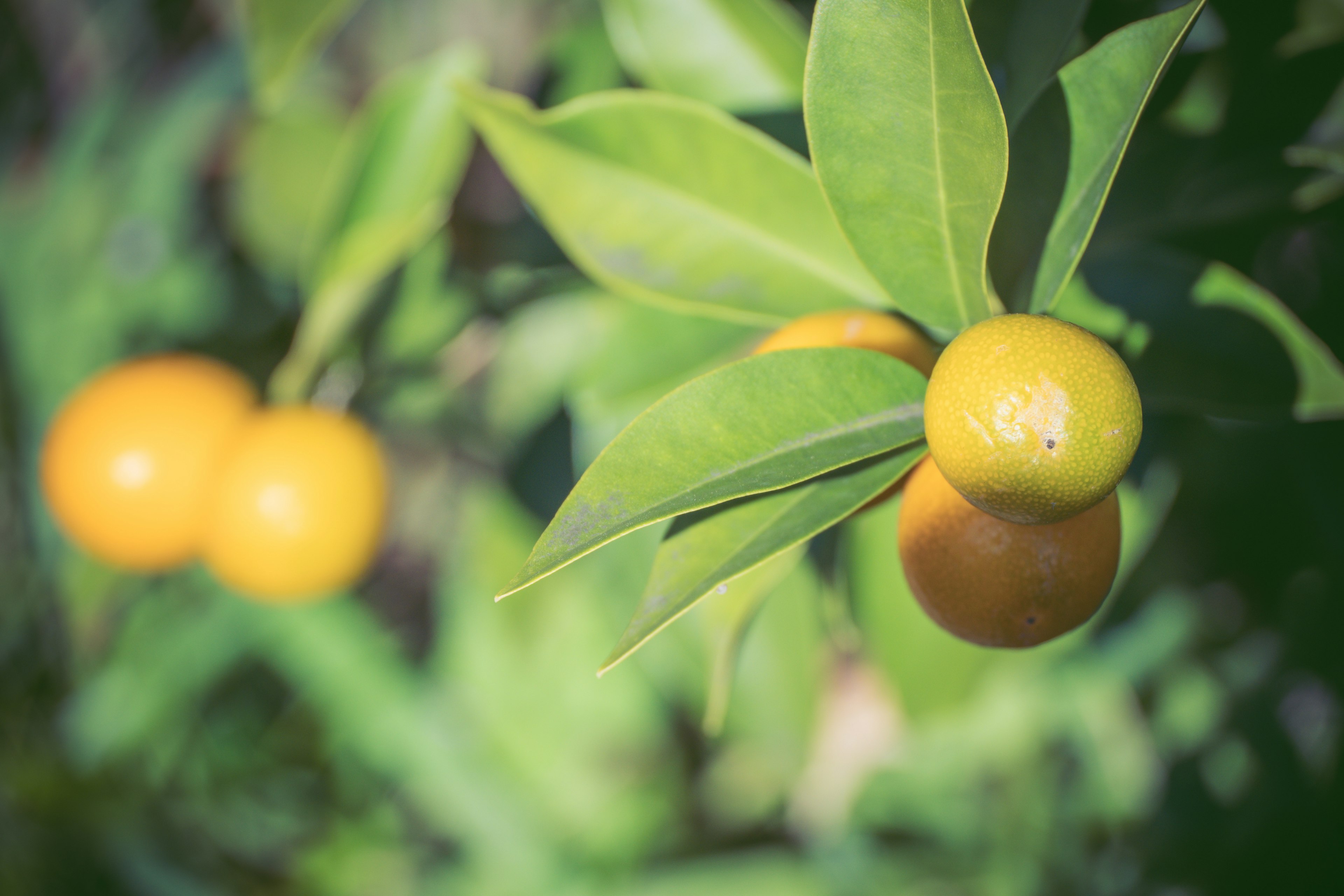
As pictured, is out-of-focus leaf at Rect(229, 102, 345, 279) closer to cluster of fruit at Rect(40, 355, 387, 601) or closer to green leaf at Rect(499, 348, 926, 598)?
cluster of fruit at Rect(40, 355, 387, 601)

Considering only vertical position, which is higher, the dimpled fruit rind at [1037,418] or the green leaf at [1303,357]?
the dimpled fruit rind at [1037,418]

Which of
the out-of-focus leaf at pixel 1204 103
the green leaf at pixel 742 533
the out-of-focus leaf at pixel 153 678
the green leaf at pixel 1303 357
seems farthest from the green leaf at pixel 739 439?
the out-of-focus leaf at pixel 153 678

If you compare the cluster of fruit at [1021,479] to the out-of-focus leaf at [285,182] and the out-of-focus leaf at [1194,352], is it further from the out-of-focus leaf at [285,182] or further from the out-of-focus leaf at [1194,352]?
the out-of-focus leaf at [285,182]

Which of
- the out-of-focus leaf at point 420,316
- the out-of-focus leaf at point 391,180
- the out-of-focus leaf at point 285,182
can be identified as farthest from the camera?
the out-of-focus leaf at point 285,182

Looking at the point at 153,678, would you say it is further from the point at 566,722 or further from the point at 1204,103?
the point at 1204,103

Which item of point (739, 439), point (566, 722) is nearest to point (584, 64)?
point (739, 439)

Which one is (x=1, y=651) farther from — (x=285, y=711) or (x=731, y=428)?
(x=731, y=428)

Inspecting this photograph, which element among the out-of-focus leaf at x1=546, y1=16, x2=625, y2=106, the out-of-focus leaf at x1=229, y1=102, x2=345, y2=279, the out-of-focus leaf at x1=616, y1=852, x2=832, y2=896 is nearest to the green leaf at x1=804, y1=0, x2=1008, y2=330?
the out-of-focus leaf at x1=546, y1=16, x2=625, y2=106

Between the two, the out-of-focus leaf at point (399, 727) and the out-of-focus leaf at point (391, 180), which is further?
the out-of-focus leaf at point (399, 727)
